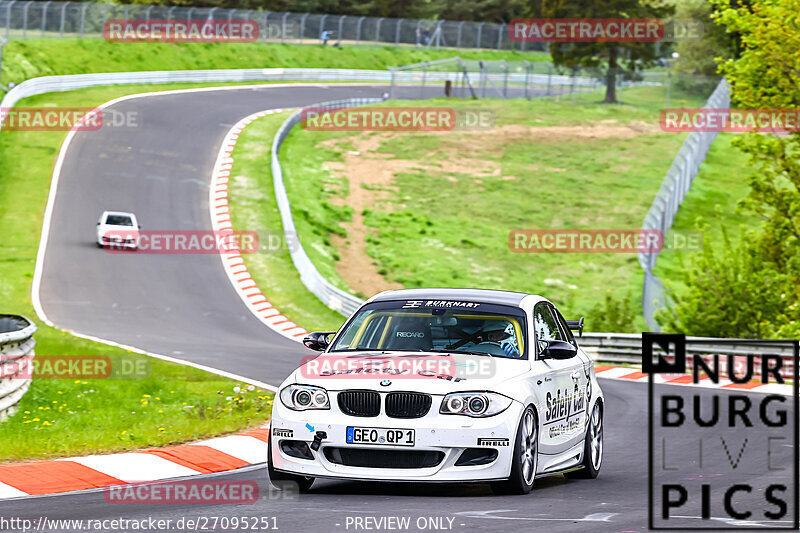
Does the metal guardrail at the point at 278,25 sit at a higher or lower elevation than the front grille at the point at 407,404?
higher

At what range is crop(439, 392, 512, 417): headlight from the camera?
30.0 ft

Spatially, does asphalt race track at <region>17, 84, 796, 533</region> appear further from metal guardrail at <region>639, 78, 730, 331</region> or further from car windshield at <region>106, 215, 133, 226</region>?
metal guardrail at <region>639, 78, 730, 331</region>

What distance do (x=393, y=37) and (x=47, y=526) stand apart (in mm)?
84104

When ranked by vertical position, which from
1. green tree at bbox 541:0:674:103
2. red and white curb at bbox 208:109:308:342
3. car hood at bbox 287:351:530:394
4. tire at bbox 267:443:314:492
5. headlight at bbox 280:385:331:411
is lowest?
red and white curb at bbox 208:109:308:342

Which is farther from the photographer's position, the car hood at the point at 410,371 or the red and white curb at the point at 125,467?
the red and white curb at the point at 125,467

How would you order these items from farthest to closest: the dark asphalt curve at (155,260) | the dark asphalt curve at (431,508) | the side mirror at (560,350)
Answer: the dark asphalt curve at (155,260) < the side mirror at (560,350) < the dark asphalt curve at (431,508)

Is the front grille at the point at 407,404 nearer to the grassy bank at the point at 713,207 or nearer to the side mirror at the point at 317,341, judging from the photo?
the side mirror at the point at 317,341

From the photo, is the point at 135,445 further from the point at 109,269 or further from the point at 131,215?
the point at 131,215

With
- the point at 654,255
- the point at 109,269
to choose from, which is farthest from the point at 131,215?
the point at 654,255

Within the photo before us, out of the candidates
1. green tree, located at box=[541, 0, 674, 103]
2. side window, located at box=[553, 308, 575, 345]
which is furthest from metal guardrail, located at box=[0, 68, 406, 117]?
side window, located at box=[553, 308, 575, 345]

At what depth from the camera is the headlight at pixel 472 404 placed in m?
9.15

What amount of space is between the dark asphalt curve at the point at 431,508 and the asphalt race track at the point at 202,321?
0.02 meters

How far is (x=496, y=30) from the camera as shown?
9581cm

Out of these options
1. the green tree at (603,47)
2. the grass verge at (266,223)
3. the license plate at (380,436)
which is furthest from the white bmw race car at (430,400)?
the green tree at (603,47)
